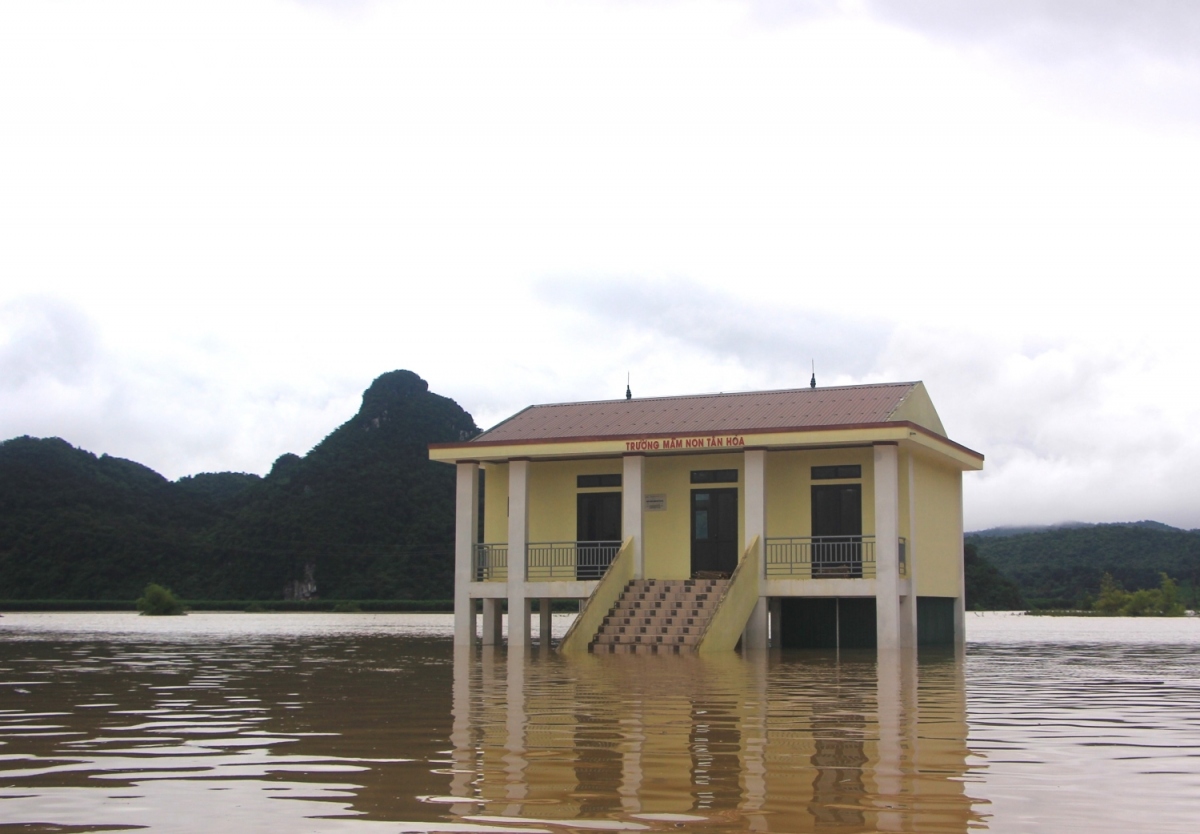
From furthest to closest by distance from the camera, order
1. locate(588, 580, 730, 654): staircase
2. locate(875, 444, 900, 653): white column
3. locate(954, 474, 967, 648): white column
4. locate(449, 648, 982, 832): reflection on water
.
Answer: locate(954, 474, 967, 648): white column
locate(875, 444, 900, 653): white column
locate(588, 580, 730, 654): staircase
locate(449, 648, 982, 832): reflection on water

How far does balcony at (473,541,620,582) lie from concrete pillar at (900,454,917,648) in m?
6.25

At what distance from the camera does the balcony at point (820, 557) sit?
2609 centimetres

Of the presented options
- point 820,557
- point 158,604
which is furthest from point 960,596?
point 158,604

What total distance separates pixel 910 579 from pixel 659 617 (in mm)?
5088

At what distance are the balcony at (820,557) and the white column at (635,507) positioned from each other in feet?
8.63

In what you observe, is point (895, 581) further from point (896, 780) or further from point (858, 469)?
point (896, 780)

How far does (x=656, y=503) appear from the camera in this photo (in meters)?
28.2

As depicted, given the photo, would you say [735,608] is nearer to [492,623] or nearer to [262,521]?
[492,623]

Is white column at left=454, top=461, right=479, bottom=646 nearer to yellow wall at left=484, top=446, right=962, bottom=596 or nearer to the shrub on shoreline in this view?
yellow wall at left=484, top=446, right=962, bottom=596

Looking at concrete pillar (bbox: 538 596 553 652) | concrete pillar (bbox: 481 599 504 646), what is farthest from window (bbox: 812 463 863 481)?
concrete pillar (bbox: 481 599 504 646)

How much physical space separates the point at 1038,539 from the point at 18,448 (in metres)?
73.2

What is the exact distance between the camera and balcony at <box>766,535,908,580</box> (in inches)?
1027

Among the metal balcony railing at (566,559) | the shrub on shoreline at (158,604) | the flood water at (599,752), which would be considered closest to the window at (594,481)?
the metal balcony railing at (566,559)

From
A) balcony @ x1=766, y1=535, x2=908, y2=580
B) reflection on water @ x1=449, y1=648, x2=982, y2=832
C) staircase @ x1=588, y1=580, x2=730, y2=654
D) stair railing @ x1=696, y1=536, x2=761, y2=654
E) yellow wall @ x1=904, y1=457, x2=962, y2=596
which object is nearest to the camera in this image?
reflection on water @ x1=449, y1=648, x2=982, y2=832
